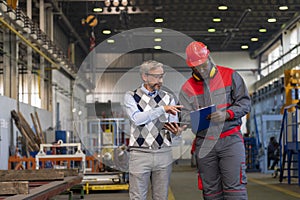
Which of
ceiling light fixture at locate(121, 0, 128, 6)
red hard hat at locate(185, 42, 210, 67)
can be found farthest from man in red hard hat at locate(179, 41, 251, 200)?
ceiling light fixture at locate(121, 0, 128, 6)

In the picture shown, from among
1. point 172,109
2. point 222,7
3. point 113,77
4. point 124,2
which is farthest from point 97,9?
point 172,109

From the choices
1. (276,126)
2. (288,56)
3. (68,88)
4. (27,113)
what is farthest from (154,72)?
(68,88)

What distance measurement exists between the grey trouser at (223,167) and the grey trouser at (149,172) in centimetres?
29

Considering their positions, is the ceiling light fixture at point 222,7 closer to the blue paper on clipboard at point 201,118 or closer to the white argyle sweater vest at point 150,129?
the white argyle sweater vest at point 150,129

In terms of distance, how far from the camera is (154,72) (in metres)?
5.01

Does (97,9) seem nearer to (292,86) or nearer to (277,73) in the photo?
(292,86)

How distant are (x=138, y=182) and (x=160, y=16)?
19.5 metres

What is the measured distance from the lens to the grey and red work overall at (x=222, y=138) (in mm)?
4930

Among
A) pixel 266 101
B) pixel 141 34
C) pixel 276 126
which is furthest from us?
pixel 266 101

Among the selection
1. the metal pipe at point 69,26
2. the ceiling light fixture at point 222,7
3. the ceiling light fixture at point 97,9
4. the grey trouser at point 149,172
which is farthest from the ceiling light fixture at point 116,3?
the grey trouser at point 149,172

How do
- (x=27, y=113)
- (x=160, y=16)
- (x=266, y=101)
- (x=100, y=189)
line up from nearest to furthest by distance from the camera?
1. (x=100, y=189)
2. (x=27, y=113)
3. (x=160, y=16)
4. (x=266, y=101)

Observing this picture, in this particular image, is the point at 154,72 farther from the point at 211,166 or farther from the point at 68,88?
the point at 68,88

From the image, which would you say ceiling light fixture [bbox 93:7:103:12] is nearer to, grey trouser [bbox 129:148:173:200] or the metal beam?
the metal beam

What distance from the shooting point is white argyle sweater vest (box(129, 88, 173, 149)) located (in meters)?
5.02
